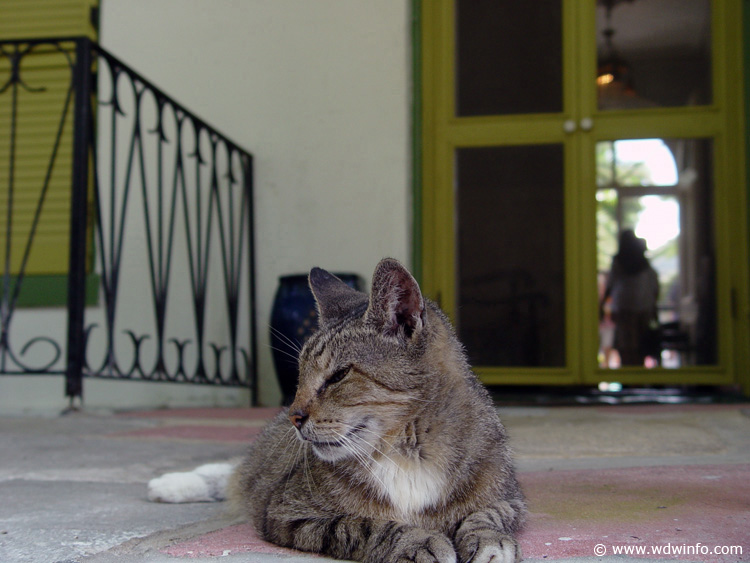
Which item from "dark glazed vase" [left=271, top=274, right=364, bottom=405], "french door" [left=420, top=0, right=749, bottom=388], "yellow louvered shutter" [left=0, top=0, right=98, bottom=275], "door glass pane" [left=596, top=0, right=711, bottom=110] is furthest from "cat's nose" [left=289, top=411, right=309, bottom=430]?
"yellow louvered shutter" [left=0, top=0, right=98, bottom=275]

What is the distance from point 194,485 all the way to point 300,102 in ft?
10.5

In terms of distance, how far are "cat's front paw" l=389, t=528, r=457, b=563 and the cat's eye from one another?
1.22 ft

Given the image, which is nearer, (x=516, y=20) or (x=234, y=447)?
(x=234, y=447)

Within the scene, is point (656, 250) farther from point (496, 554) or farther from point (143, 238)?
point (496, 554)

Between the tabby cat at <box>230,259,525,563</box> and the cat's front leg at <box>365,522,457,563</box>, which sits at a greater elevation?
the tabby cat at <box>230,259,525,563</box>

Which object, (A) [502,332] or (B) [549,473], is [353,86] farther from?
(B) [549,473]

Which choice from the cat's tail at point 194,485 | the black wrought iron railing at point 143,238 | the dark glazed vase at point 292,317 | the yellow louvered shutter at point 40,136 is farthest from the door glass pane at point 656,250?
the yellow louvered shutter at point 40,136

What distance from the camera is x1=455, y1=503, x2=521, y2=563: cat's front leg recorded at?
4.62 ft

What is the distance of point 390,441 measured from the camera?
166 cm

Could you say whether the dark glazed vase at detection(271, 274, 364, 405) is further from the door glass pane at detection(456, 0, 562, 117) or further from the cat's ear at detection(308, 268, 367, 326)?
the cat's ear at detection(308, 268, 367, 326)

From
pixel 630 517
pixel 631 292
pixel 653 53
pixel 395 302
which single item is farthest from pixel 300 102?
pixel 630 517

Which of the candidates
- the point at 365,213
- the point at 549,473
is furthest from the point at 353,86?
the point at 549,473

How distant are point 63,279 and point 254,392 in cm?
142

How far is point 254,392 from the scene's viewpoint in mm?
4930
